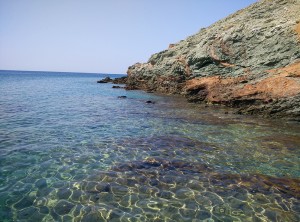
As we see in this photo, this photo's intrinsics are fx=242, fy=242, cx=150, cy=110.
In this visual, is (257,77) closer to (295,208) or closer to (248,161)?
(248,161)

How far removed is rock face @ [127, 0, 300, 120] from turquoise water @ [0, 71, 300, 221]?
6.93 metres

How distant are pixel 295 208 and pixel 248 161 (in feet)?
13.1

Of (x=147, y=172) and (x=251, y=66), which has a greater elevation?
(x=251, y=66)

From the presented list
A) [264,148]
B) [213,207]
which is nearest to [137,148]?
[213,207]

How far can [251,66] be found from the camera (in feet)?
101

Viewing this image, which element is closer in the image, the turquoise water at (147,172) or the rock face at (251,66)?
the turquoise water at (147,172)

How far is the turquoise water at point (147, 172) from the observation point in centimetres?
741

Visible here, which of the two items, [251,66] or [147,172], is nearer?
[147,172]

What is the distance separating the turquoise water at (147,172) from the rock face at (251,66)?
22.7ft

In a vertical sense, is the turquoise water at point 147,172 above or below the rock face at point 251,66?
below

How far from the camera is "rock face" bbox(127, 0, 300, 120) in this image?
24.1m

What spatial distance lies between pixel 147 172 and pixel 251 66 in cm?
2569

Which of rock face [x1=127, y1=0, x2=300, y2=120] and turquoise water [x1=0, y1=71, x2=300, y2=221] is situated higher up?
rock face [x1=127, y1=0, x2=300, y2=120]

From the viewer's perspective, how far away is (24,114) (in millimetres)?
21844
